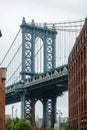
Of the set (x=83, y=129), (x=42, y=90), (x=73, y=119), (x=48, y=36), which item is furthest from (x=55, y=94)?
(x=83, y=129)

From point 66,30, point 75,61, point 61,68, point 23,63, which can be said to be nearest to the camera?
point 75,61

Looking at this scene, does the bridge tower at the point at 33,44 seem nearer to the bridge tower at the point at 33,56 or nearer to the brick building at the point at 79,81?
the bridge tower at the point at 33,56

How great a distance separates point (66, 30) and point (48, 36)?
63.5 feet

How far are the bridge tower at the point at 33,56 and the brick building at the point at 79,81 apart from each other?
40.3 m

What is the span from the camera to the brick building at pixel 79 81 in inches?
2815

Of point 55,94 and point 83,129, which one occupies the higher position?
point 55,94

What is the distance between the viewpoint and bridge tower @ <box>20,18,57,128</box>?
442 ft

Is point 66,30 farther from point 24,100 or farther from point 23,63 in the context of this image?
point 24,100

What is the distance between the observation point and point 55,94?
140125mm

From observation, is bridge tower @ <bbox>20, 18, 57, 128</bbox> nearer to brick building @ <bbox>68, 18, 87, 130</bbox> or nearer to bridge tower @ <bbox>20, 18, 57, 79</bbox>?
bridge tower @ <bbox>20, 18, 57, 79</bbox>

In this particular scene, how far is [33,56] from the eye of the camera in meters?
135

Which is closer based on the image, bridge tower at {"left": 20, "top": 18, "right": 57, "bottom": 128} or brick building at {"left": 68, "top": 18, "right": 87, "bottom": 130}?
brick building at {"left": 68, "top": 18, "right": 87, "bottom": 130}

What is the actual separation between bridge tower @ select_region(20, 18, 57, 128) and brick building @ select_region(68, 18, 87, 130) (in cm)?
4028

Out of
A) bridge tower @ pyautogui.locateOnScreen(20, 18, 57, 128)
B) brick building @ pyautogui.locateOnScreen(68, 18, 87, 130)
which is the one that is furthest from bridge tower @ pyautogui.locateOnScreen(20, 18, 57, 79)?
brick building @ pyautogui.locateOnScreen(68, 18, 87, 130)
